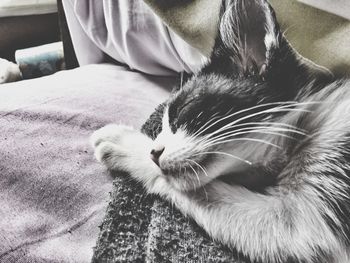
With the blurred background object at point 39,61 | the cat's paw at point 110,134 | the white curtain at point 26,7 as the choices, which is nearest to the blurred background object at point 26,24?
the white curtain at point 26,7

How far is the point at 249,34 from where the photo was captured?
2.50ft

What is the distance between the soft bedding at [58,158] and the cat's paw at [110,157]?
0.06ft

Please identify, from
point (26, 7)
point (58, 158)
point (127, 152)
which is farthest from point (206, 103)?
point (26, 7)

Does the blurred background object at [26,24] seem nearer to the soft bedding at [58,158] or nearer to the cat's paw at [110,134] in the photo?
the soft bedding at [58,158]

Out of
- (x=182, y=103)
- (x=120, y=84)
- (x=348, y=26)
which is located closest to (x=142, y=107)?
(x=120, y=84)

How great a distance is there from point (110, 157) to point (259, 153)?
26 cm

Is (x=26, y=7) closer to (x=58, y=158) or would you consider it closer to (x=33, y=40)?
(x=33, y=40)

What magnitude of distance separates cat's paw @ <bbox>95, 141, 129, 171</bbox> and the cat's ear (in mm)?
254

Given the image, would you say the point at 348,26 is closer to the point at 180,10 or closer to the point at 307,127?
the point at 307,127

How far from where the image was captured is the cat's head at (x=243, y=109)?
27.9 inches

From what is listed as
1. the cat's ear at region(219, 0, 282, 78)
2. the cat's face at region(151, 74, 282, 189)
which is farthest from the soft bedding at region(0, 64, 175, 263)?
the cat's ear at region(219, 0, 282, 78)

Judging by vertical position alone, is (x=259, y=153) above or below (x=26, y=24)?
above

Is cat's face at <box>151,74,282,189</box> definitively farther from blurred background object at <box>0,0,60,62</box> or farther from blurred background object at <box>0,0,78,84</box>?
blurred background object at <box>0,0,60,62</box>

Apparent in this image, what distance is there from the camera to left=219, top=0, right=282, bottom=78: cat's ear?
2.30ft
